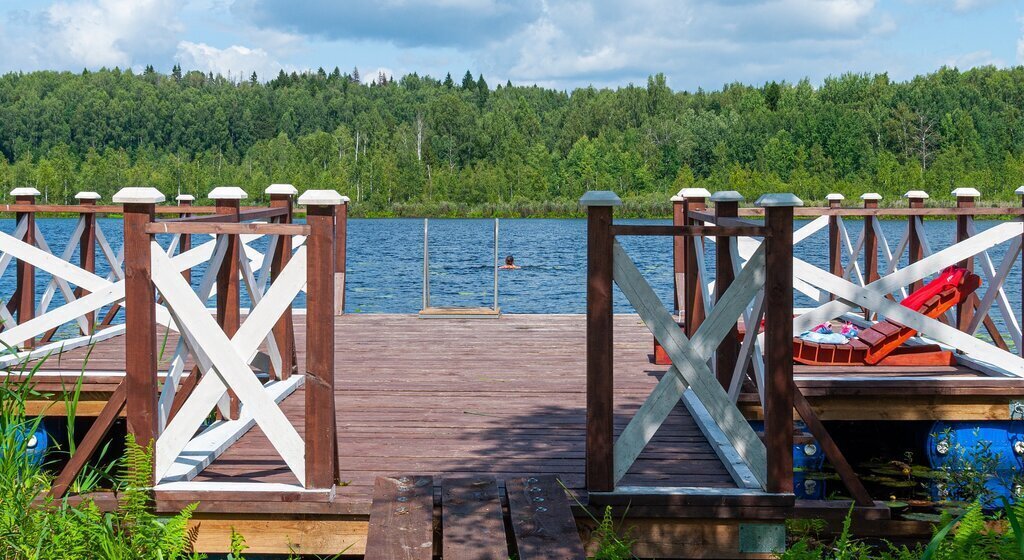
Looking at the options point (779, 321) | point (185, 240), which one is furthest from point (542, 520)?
point (185, 240)

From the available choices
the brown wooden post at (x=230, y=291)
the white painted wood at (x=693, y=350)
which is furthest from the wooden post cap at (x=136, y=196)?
the white painted wood at (x=693, y=350)

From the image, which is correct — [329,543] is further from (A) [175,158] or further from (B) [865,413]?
(A) [175,158]

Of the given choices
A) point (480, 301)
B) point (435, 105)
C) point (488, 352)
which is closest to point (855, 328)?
point (488, 352)

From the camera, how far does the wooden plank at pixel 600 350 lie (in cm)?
405

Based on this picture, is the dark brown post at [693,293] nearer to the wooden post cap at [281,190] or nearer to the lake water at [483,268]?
the wooden post cap at [281,190]

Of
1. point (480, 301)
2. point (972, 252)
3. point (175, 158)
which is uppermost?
point (175, 158)

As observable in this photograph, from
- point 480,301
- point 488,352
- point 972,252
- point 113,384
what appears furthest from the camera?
point 480,301

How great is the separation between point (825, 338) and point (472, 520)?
4036 mm

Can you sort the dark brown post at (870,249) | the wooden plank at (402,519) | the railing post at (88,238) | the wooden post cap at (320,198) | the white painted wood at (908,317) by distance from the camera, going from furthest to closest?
the dark brown post at (870,249)
the railing post at (88,238)
the white painted wood at (908,317)
the wooden post cap at (320,198)
the wooden plank at (402,519)

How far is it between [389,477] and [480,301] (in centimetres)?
1761

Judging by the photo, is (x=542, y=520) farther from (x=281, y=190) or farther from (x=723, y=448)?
(x=281, y=190)

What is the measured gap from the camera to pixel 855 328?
7.96 metres

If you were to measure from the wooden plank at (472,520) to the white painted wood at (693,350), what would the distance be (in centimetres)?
54

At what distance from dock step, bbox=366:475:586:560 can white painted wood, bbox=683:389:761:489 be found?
0.77 m
